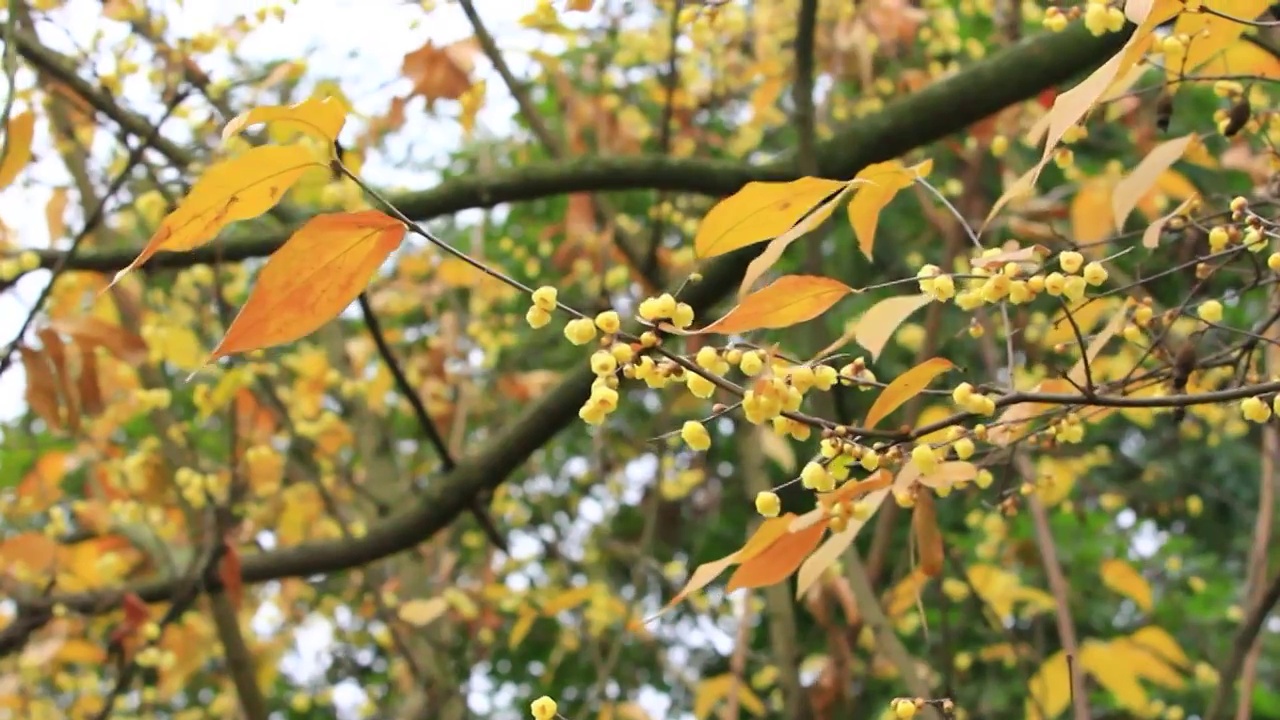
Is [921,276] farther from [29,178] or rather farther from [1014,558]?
[1014,558]

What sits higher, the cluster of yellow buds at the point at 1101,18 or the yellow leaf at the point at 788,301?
the cluster of yellow buds at the point at 1101,18

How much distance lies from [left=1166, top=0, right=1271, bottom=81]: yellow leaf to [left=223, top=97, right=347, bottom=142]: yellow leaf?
493 millimetres

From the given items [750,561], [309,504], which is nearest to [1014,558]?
[309,504]

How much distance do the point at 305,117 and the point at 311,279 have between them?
0.08m

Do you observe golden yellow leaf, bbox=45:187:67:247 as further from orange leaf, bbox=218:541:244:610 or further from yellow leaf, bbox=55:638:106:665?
yellow leaf, bbox=55:638:106:665

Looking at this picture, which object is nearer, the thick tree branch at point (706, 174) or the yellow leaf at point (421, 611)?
the thick tree branch at point (706, 174)


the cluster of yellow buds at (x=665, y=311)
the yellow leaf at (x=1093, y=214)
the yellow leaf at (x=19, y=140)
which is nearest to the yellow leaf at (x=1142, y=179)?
the cluster of yellow buds at (x=665, y=311)

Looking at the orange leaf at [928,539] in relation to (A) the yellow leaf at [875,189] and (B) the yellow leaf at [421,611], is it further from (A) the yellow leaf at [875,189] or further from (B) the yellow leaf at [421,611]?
(B) the yellow leaf at [421,611]

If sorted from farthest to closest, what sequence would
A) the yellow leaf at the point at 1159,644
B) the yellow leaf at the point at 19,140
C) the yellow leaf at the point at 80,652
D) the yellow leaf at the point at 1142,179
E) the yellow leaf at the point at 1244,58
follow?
the yellow leaf at the point at 80,652 < the yellow leaf at the point at 1159,644 < the yellow leaf at the point at 19,140 < the yellow leaf at the point at 1244,58 < the yellow leaf at the point at 1142,179

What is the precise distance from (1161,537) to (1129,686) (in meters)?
1.86

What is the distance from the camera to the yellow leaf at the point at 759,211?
64 centimetres

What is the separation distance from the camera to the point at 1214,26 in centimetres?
82

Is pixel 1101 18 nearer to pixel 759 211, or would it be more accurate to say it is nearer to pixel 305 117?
pixel 759 211

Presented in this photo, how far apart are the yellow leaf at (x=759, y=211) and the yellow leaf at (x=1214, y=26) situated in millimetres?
278
